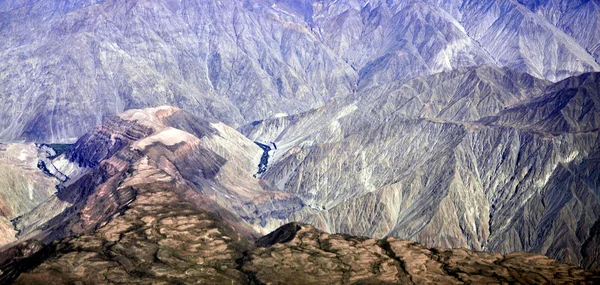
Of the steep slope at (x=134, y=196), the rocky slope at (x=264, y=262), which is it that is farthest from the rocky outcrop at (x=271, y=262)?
the steep slope at (x=134, y=196)

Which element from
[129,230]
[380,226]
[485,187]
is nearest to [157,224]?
[129,230]

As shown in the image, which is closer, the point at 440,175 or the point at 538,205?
the point at 538,205

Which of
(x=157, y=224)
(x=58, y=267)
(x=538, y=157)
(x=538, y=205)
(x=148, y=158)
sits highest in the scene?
(x=538, y=157)

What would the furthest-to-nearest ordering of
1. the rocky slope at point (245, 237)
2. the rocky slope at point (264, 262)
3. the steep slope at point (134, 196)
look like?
the steep slope at point (134, 196), the rocky slope at point (245, 237), the rocky slope at point (264, 262)

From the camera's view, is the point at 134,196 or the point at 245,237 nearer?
the point at 245,237

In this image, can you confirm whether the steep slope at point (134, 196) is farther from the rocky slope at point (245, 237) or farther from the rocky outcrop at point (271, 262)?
the rocky outcrop at point (271, 262)

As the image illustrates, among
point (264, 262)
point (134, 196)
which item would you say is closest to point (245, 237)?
point (134, 196)

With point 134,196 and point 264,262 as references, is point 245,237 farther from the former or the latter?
point 264,262

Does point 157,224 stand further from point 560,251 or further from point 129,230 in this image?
point 560,251

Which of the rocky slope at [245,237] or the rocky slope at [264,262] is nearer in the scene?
the rocky slope at [264,262]

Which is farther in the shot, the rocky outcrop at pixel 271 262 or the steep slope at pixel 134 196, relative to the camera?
the steep slope at pixel 134 196

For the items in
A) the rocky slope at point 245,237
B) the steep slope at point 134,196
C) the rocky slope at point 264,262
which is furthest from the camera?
the steep slope at point 134,196
